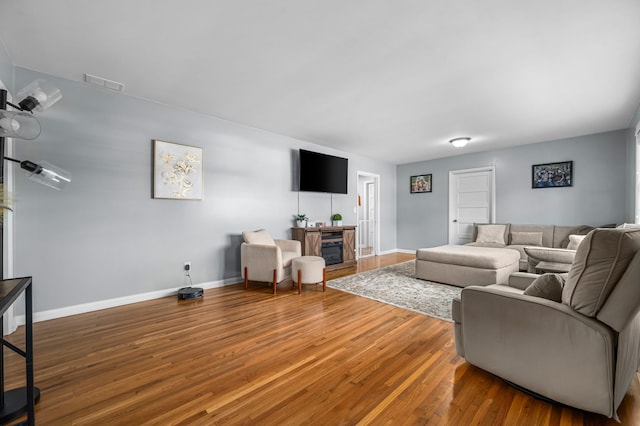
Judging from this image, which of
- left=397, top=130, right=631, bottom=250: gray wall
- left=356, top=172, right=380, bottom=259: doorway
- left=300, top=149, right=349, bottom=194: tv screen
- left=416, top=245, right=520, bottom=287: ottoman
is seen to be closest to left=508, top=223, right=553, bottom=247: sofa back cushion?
left=397, top=130, right=631, bottom=250: gray wall

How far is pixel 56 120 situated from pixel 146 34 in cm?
158

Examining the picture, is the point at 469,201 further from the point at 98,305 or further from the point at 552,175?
the point at 98,305

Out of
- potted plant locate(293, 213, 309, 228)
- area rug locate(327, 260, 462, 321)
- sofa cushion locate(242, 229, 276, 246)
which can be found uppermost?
potted plant locate(293, 213, 309, 228)

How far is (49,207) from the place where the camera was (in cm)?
279

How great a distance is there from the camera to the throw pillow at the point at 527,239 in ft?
16.8

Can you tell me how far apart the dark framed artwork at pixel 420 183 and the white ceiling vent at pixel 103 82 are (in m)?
6.42

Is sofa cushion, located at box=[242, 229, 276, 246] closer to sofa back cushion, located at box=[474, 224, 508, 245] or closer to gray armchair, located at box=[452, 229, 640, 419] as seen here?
gray armchair, located at box=[452, 229, 640, 419]

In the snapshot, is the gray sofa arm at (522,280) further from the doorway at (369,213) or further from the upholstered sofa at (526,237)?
the doorway at (369,213)

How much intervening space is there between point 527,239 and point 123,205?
21.9 ft

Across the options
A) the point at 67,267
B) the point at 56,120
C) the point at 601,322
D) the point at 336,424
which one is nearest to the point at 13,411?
the point at 336,424

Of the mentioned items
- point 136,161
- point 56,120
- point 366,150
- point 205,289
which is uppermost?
point 366,150

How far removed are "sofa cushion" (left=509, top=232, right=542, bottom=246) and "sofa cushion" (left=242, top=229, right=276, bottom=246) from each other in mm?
4717

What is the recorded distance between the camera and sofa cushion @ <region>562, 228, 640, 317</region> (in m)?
1.29

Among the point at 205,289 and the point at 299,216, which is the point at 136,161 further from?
the point at 299,216
